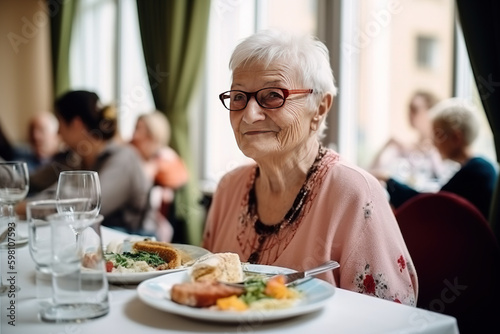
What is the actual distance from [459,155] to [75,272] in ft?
9.04

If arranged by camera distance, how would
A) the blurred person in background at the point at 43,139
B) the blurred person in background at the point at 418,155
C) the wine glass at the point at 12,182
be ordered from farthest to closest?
1. the blurred person in background at the point at 43,139
2. the blurred person in background at the point at 418,155
3. the wine glass at the point at 12,182

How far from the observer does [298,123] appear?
6.24 feet

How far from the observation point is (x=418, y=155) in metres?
4.41

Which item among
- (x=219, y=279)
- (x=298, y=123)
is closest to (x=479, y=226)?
(x=298, y=123)

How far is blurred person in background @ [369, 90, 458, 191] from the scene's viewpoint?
13.9 feet

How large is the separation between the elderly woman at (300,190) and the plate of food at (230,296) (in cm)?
42

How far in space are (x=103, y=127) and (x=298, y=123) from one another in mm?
2035

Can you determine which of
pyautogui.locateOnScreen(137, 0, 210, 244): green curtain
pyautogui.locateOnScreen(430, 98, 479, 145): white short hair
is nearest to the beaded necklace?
pyautogui.locateOnScreen(430, 98, 479, 145): white short hair

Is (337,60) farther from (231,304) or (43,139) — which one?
(43,139)

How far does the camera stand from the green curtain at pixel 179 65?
16.4 ft

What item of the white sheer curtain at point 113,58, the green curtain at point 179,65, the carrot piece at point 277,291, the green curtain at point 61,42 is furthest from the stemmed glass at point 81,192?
the green curtain at point 61,42

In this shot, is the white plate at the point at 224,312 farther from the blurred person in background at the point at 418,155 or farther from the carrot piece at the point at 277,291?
the blurred person in background at the point at 418,155

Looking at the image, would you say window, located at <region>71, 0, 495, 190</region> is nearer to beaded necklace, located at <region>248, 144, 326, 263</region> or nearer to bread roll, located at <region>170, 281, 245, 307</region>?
beaded necklace, located at <region>248, 144, 326, 263</region>

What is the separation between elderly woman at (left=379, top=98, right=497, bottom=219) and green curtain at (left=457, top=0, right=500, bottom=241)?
1.06 ft
